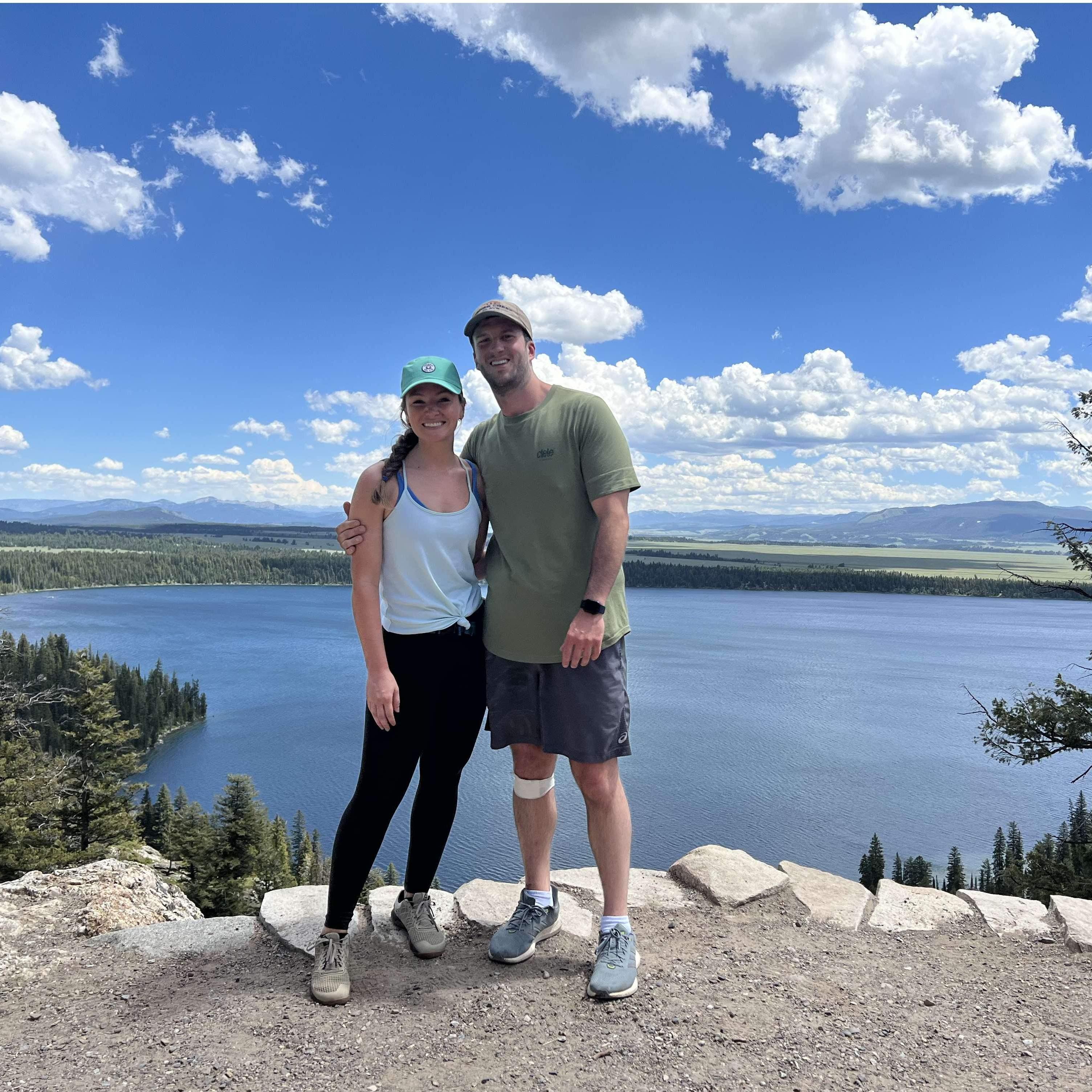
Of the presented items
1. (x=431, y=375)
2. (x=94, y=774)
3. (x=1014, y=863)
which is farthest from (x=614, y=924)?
(x=94, y=774)

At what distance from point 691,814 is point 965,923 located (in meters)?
29.5

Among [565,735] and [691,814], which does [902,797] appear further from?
[565,735]

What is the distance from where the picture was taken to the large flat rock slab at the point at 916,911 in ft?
12.8

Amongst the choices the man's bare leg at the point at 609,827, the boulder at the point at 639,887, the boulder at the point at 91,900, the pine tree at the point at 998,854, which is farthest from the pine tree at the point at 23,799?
the pine tree at the point at 998,854

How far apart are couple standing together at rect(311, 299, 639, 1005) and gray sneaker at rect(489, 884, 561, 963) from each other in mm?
46

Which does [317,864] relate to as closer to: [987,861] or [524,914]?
[987,861]

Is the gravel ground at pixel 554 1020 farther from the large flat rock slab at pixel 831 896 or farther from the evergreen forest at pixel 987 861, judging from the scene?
the evergreen forest at pixel 987 861

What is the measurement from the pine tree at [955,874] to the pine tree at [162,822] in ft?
84.3

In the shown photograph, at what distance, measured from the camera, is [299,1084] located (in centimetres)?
239

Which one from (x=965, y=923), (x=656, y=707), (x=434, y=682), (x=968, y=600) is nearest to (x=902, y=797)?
(x=656, y=707)

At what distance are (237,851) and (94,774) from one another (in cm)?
458

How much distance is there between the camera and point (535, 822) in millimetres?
3377

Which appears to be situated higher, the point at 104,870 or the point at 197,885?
the point at 104,870

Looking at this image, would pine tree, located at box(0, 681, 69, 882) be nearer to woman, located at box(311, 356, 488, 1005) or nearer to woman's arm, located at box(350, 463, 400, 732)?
woman, located at box(311, 356, 488, 1005)
